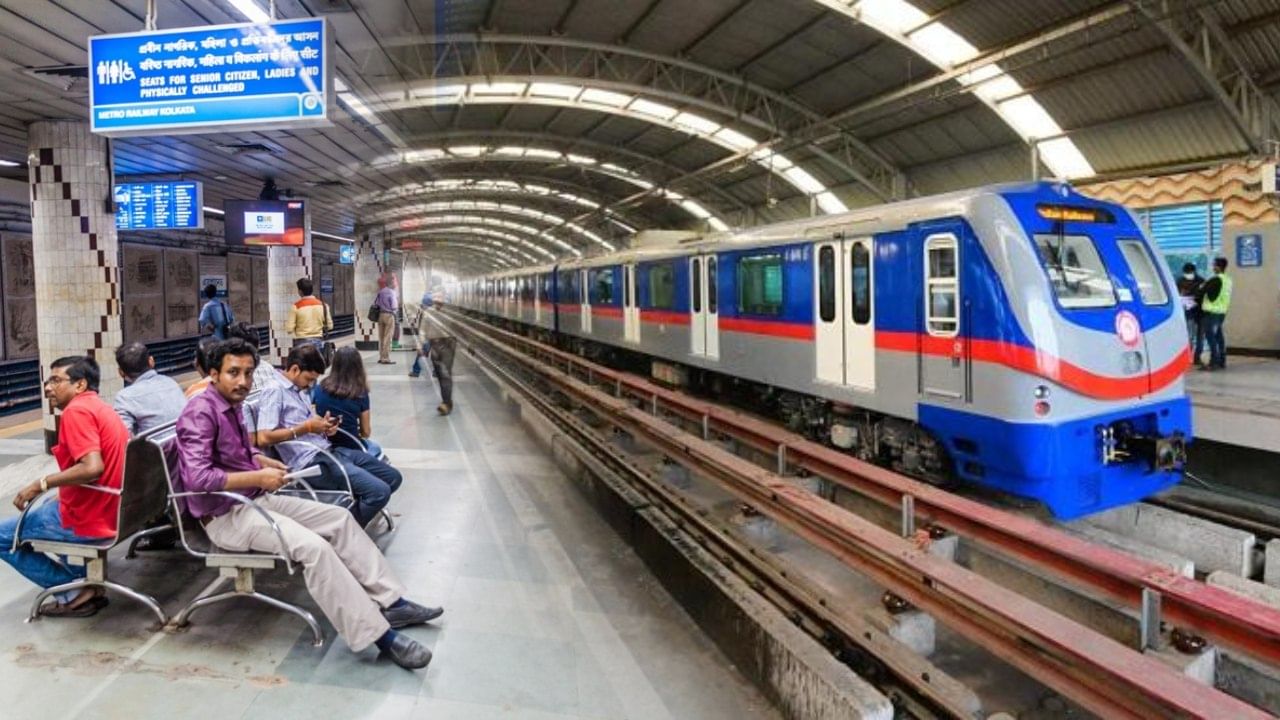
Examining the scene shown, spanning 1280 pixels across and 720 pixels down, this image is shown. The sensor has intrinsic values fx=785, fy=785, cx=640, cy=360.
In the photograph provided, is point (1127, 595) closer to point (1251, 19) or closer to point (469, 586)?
point (469, 586)

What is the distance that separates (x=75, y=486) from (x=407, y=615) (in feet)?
5.81

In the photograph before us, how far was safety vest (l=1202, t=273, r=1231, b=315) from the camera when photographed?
10109 mm

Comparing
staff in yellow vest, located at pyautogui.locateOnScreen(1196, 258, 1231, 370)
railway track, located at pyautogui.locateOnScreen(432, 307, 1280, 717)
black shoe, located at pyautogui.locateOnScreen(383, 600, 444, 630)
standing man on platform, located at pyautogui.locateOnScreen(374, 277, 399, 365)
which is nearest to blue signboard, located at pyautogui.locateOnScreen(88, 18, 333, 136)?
black shoe, located at pyautogui.locateOnScreen(383, 600, 444, 630)

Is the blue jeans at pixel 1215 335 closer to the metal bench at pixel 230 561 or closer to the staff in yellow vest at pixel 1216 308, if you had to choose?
the staff in yellow vest at pixel 1216 308

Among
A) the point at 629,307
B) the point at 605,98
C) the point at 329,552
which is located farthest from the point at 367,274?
the point at 329,552

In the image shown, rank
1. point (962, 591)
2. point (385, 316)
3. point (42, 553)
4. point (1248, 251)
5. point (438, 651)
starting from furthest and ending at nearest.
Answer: point (385, 316) < point (1248, 251) < point (42, 553) < point (438, 651) < point (962, 591)

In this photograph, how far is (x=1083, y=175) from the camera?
15.9 m

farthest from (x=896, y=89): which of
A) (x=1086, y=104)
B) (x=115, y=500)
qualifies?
(x=115, y=500)

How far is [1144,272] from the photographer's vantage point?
605cm

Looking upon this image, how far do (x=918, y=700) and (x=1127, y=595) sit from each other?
104cm

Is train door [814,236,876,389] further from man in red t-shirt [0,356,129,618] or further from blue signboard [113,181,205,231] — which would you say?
blue signboard [113,181,205,231]

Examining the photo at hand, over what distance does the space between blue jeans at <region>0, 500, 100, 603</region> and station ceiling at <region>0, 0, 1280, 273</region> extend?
14.8 ft

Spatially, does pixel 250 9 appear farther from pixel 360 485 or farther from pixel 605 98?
pixel 605 98

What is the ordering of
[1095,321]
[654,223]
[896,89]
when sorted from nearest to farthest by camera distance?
[1095,321] → [896,89] → [654,223]
